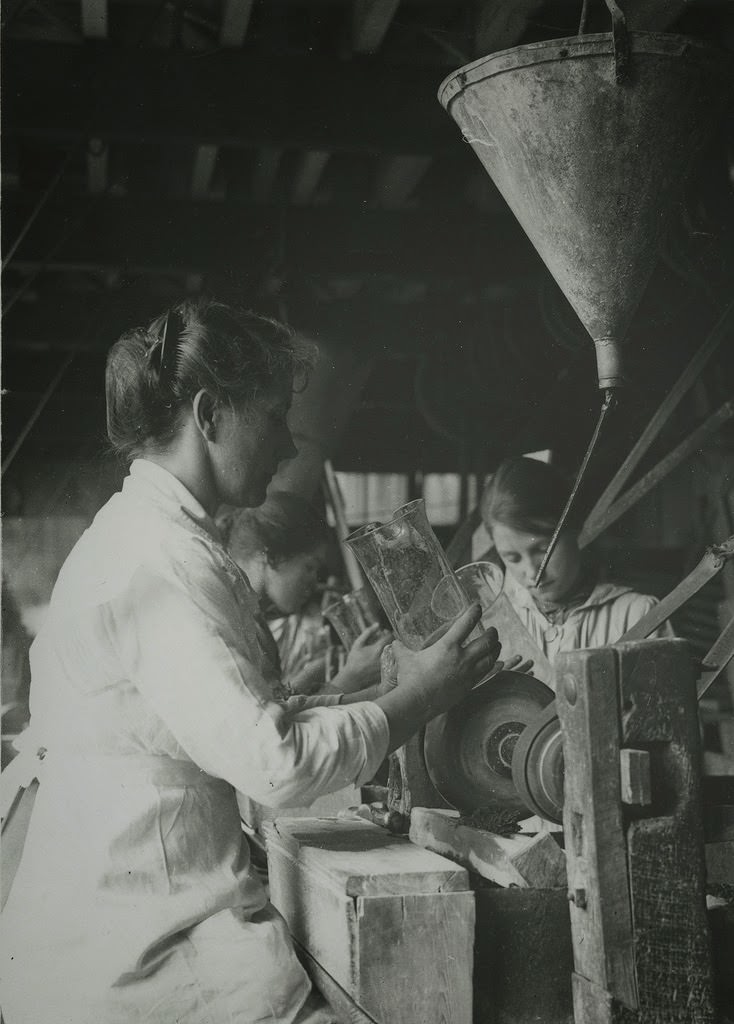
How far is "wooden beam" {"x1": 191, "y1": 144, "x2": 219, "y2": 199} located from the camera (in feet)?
12.7

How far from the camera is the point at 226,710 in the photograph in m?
1.62

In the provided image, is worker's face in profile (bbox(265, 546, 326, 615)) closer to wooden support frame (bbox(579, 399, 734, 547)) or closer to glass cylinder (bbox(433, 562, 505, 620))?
wooden support frame (bbox(579, 399, 734, 547))

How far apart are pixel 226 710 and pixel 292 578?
3.37m

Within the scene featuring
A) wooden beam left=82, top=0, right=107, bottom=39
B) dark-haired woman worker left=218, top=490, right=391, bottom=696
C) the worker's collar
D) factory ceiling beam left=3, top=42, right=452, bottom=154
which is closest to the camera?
the worker's collar

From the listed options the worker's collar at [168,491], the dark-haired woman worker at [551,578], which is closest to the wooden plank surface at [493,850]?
the worker's collar at [168,491]

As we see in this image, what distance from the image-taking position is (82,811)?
1769mm

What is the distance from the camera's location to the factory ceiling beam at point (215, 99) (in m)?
3.27

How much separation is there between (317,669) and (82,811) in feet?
11.3

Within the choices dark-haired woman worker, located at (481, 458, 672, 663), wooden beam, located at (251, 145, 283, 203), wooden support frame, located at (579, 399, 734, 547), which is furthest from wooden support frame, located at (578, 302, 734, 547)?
wooden beam, located at (251, 145, 283, 203)

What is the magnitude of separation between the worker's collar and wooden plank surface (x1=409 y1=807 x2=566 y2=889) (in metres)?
0.69

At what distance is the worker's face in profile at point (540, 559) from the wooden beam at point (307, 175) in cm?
147

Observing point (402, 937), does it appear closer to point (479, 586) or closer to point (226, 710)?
point (226, 710)

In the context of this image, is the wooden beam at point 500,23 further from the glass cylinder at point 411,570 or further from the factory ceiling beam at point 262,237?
the glass cylinder at point 411,570

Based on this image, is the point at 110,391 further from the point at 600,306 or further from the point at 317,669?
the point at 317,669
